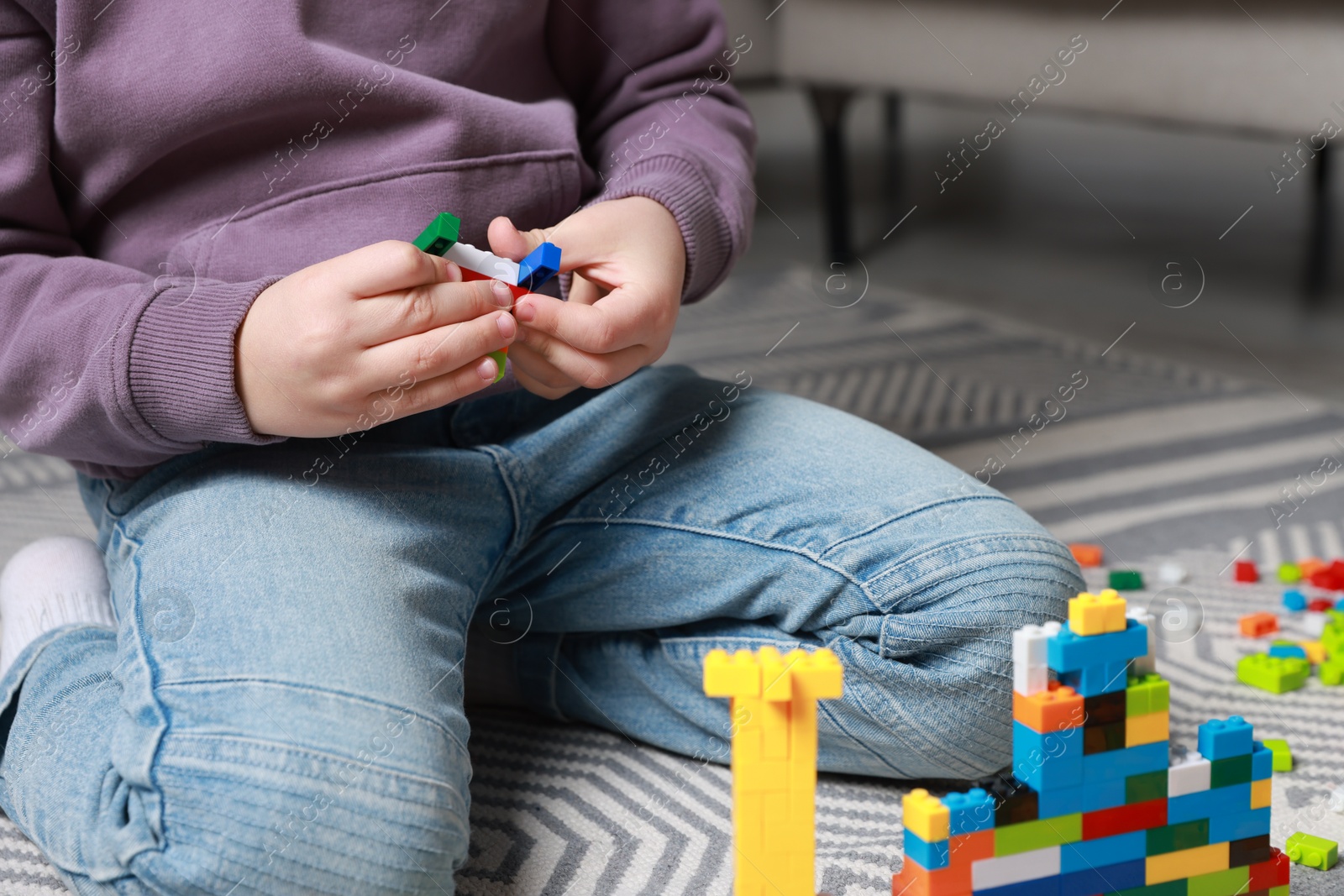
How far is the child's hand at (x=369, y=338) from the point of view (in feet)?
1.65

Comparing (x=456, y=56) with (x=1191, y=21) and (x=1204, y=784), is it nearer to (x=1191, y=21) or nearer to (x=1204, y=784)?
(x=1204, y=784)

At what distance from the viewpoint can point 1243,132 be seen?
4.11 ft

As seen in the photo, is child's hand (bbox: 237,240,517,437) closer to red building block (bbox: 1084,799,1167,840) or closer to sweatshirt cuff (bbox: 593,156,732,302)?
sweatshirt cuff (bbox: 593,156,732,302)

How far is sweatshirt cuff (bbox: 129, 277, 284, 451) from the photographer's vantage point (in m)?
0.53

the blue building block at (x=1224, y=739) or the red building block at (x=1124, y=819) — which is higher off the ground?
the blue building block at (x=1224, y=739)

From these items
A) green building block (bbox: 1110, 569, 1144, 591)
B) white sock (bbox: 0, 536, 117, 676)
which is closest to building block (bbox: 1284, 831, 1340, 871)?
green building block (bbox: 1110, 569, 1144, 591)

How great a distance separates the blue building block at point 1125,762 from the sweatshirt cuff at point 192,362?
0.37 metres

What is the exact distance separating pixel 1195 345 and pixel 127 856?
4.19 feet

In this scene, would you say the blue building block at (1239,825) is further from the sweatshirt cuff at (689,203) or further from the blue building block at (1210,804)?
the sweatshirt cuff at (689,203)

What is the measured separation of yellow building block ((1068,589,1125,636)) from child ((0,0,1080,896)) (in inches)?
→ 7.2

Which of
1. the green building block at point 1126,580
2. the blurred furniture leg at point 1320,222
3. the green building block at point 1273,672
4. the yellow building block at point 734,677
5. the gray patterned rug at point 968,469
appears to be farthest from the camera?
the blurred furniture leg at point 1320,222

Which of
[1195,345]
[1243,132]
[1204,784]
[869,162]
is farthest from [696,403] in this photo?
[869,162]

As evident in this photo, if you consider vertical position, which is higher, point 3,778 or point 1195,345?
point 1195,345

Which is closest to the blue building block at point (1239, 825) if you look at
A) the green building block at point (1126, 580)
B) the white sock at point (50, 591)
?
the green building block at point (1126, 580)
